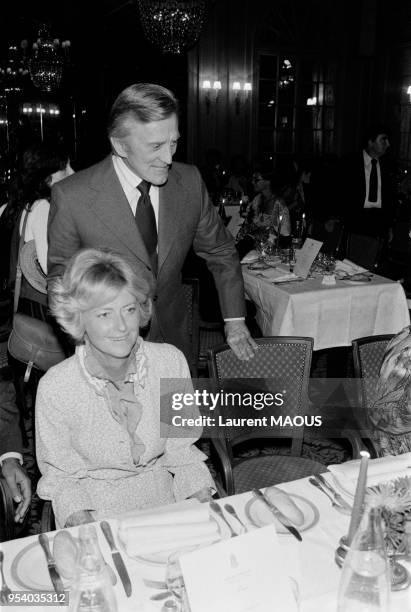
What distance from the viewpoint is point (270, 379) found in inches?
106

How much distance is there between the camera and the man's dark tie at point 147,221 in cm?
258

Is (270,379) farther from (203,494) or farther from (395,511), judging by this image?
(395,511)

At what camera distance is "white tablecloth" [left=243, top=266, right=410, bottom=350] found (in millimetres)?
3947

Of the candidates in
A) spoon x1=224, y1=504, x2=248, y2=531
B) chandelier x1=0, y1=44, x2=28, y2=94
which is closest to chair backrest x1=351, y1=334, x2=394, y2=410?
spoon x1=224, y1=504, x2=248, y2=531

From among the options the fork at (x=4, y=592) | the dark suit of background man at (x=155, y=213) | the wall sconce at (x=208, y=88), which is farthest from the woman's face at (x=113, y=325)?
the wall sconce at (x=208, y=88)

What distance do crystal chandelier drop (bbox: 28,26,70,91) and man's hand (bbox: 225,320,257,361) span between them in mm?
10145

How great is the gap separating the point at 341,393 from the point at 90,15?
10132 millimetres

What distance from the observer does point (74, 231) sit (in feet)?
8.34

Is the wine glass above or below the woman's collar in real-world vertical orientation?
below

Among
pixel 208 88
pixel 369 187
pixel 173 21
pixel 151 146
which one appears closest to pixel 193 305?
pixel 151 146

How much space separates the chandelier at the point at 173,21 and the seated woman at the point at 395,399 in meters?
6.27

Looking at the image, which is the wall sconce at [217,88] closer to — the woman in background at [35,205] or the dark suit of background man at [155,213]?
the woman in background at [35,205]

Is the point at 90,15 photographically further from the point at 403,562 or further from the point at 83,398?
the point at 403,562

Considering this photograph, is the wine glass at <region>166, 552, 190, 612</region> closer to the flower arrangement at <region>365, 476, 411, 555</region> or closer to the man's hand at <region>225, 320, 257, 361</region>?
the flower arrangement at <region>365, 476, 411, 555</region>
